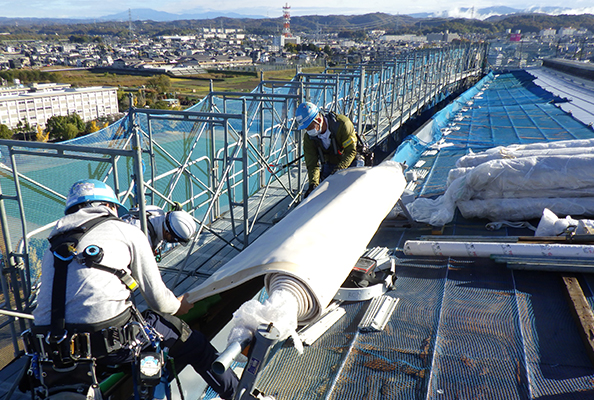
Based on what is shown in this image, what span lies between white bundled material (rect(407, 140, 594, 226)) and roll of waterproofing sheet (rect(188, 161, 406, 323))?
1.71 meters

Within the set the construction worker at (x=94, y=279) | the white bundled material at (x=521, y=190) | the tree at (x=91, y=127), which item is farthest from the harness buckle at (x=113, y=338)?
the tree at (x=91, y=127)

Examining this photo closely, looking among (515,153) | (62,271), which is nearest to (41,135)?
(515,153)

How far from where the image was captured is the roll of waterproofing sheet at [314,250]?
2.85 metres

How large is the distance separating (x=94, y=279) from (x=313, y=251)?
1431 millimetres

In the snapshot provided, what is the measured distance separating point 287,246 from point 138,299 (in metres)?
3.36

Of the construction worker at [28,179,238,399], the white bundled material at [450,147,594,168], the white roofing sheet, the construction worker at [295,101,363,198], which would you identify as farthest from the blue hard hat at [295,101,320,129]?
the white roofing sheet

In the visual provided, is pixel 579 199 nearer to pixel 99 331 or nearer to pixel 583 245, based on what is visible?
→ pixel 583 245

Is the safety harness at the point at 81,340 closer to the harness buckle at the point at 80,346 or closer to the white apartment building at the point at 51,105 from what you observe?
the harness buckle at the point at 80,346

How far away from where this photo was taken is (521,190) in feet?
19.7

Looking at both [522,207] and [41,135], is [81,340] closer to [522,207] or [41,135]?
[522,207]

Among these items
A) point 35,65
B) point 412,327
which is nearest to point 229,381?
point 412,327

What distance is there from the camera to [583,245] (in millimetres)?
4465

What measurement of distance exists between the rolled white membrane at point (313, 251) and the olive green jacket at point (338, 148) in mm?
1609

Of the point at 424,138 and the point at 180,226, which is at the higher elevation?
the point at 180,226
